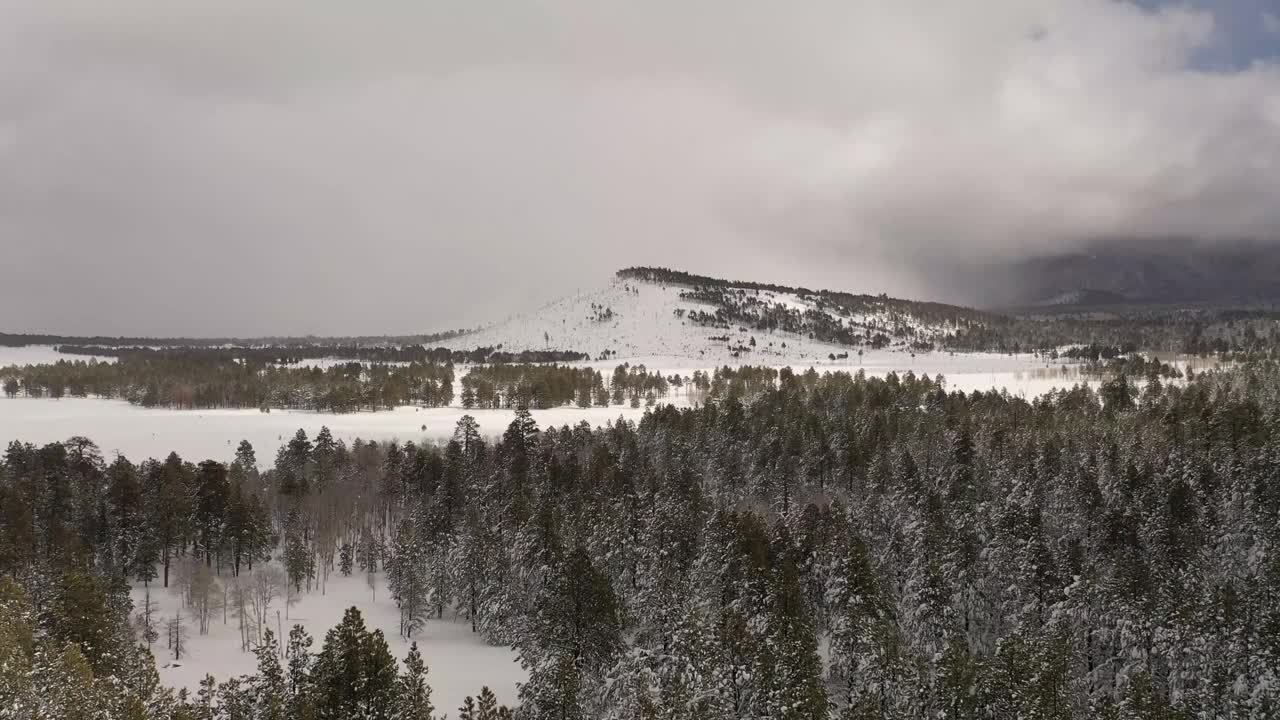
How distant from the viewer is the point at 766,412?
12650 cm

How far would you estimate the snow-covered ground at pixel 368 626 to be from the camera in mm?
56500

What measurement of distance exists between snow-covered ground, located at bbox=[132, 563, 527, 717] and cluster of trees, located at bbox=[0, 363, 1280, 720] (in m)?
2.71

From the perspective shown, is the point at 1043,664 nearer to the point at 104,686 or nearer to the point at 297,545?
the point at 104,686

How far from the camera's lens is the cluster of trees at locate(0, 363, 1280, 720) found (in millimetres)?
33438

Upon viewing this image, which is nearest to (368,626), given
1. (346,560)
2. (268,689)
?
(346,560)

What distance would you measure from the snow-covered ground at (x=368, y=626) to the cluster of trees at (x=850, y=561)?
2.71 metres

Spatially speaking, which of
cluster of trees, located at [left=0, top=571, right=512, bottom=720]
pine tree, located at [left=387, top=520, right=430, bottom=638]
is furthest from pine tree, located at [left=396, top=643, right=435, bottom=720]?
pine tree, located at [left=387, top=520, right=430, bottom=638]

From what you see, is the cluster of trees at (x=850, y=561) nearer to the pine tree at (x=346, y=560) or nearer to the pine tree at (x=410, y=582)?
the pine tree at (x=410, y=582)

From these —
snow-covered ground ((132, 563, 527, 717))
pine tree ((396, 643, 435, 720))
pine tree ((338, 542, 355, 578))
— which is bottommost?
snow-covered ground ((132, 563, 527, 717))

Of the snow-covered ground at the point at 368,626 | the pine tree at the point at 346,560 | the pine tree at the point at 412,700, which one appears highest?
the pine tree at the point at 412,700

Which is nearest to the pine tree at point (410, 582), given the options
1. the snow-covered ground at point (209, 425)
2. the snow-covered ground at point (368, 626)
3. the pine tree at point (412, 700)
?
the snow-covered ground at point (368, 626)

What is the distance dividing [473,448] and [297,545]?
96.4ft

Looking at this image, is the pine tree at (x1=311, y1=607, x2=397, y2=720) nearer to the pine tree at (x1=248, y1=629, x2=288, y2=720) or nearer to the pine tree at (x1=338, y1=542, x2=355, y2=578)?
the pine tree at (x1=248, y1=629, x2=288, y2=720)

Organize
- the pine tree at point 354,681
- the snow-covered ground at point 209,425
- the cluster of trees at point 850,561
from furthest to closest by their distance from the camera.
A: 1. the snow-covered ground at point 209,425
2. the cluster of trees at point 850,561
3. the pine tree at point 354,681
